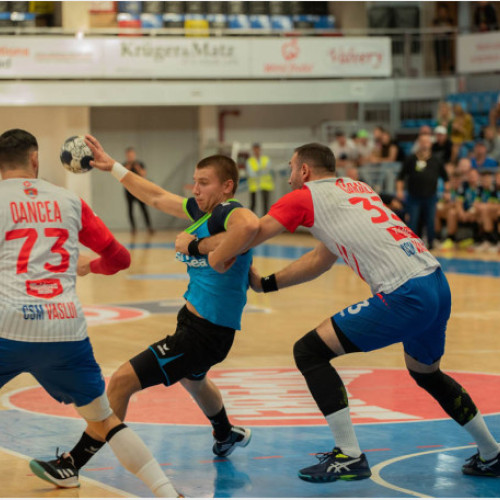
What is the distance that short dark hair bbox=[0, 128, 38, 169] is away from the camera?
5199mm

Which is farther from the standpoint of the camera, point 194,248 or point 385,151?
point 385,151

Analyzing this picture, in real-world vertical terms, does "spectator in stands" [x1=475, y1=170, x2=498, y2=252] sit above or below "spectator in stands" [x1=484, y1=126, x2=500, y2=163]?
below

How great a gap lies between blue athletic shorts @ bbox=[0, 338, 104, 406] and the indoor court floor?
63 centimetres

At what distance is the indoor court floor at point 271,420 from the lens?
565 cm

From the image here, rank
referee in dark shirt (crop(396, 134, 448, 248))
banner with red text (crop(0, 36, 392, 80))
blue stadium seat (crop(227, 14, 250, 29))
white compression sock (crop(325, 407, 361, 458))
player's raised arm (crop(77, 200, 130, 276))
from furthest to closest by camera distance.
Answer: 1. blue stadium seat (crop(227, 14, 250, 29))
2. banner with red text (crop(0, 36, 392, 80))
3. referee in dark shirt (crop(396, 134, 448, 248))
4. white compression sock (crop(325, 407, 361, 458))
5. player's raised arm (crop(77, 200, 130, 276))

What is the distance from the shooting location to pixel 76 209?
17.2 ft

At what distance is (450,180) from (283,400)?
15.1 m

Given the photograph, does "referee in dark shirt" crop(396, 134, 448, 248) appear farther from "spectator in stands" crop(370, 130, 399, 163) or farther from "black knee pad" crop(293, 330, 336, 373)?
"black knee pad" crop(293, 330, 336, 373)

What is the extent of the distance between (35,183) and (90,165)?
725 millimetres

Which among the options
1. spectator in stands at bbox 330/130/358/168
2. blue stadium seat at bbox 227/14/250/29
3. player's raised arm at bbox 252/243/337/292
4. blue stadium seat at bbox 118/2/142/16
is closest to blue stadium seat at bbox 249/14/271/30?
blue stadium seat at bbox 227/14/250/29

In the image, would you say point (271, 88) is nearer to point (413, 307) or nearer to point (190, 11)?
point (190, 11)

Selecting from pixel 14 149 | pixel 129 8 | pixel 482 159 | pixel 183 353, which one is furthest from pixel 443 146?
pixel 14 149

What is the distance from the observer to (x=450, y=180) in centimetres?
2230

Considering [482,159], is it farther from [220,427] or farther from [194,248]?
[194,248]
